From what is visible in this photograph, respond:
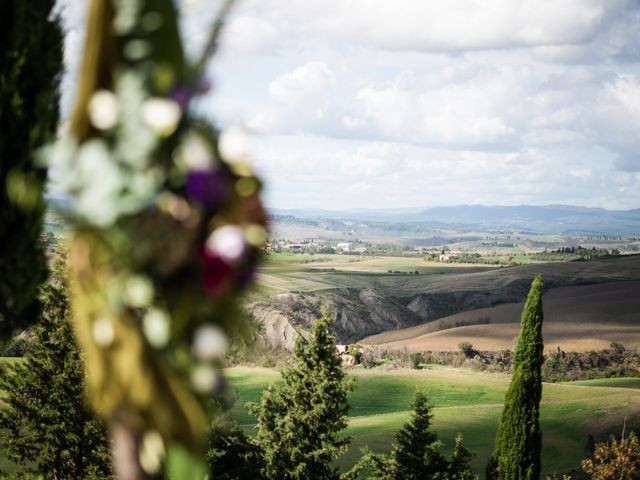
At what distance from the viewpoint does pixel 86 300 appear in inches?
77.5

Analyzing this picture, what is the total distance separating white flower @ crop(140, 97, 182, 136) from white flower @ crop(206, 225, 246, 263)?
37 cm

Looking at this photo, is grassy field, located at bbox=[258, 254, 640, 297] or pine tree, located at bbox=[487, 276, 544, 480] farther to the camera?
grassy field, located at bbox=[258, 254, 640, 297]

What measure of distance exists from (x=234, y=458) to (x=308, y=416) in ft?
10.5

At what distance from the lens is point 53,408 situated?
18.7m

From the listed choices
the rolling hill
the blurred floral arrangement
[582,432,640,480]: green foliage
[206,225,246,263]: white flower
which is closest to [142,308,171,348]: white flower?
the blurred floral arrangement

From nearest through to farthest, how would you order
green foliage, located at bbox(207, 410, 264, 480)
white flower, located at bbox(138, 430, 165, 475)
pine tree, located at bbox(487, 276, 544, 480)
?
1. white flower, located at bbox(138, 430, 165, 475)
2. green foliage, located at bbox(207, 410, 264, 480)
3. pine tree, located at bbox(487, 276, 544, 480)

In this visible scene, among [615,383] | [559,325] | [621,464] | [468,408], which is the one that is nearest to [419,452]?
[621,464]

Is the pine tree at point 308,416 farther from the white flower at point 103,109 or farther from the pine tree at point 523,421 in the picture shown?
the white flower at point 103,109

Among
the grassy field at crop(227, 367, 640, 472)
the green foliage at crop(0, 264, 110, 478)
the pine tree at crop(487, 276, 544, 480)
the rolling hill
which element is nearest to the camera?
the green foliage at crop(0, 264, 110, 478)

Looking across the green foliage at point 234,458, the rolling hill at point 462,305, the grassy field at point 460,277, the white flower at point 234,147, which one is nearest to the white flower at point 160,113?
the white flower at point 234,147

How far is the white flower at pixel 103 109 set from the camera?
197 cm

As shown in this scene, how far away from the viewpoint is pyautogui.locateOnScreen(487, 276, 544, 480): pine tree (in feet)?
66.6

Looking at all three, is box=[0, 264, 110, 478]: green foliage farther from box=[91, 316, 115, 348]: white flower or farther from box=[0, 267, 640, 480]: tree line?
box=[91, 316, 115, 348]: white flower

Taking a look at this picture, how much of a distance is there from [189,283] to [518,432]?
20.4 m
